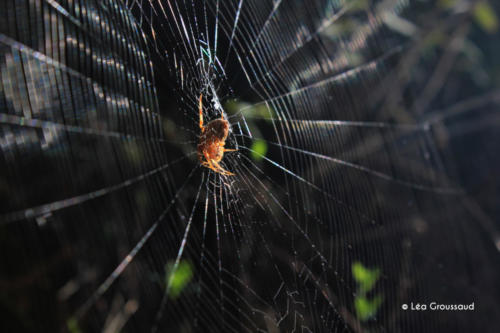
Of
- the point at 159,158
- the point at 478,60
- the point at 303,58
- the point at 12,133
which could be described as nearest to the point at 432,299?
the point at 478,60

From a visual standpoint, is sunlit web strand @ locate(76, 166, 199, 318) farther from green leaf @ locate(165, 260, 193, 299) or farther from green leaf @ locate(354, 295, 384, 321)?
green leaf @ locate(354, 295, 384, 321)

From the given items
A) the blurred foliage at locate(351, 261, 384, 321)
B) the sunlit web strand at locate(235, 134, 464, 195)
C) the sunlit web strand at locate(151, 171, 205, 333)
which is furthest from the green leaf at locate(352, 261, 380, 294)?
the sunlit web strand at locate(151, 171, 205, 333)

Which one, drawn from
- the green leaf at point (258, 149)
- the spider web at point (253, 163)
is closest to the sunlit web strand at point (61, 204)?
the spider web at point (253, 163)

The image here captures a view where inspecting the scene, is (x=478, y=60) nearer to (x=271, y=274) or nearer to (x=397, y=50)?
(x=397, y=50)

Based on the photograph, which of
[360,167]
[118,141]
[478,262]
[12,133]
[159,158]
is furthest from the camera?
[478,262]

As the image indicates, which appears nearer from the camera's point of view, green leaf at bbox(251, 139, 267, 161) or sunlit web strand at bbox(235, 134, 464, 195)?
sunlit web strand at bbox(235, 134, 464, 195)

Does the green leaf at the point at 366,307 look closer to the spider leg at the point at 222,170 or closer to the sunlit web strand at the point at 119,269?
the spider leg at the point at 222,170

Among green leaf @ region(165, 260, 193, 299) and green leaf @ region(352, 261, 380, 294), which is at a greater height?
green leaf @ region(165, 260, 193, 299)
